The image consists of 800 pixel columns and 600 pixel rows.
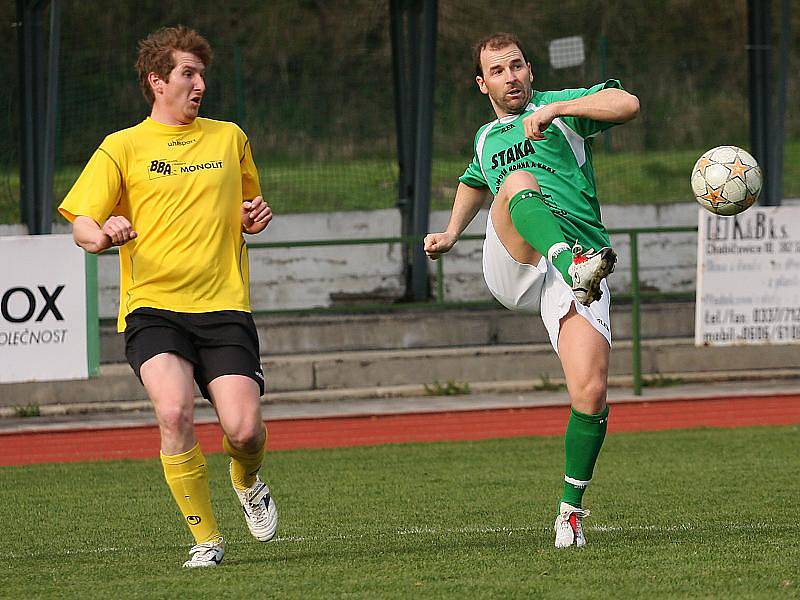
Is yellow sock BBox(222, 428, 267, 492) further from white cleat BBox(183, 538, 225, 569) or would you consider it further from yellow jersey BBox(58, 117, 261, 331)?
yellow jersey BBox(58, 117, 261, 331)

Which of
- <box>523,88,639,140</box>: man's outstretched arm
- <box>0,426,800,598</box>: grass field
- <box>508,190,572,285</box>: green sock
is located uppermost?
<box>523,88,639,140</box>: man's outstretched arm

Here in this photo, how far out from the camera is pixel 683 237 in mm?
15398

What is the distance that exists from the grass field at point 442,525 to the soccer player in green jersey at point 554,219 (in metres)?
0.47

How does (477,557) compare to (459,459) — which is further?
(459,459)

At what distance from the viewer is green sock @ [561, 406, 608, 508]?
5621mm

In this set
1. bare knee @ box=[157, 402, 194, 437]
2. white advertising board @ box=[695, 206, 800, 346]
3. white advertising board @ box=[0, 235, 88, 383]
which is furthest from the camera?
white advertising board @ box=[695, 206, 800, 346]

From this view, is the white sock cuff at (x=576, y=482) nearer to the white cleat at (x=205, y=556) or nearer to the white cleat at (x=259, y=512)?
the white cleat at (x=259, y=512)

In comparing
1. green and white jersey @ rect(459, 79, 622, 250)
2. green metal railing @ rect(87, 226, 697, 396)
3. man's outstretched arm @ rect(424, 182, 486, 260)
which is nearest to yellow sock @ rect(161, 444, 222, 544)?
man's outstretched arm @ rect(424, 182, 486, 260)

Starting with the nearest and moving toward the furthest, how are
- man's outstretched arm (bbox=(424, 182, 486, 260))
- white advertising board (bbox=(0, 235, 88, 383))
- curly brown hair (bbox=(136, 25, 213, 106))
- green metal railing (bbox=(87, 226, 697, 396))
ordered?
1. curly brown hair (bbox=(136, 25, 213, 106))
2. man's outstretched arm (bbox=(424, 182, 486, 260))
3. white advertising board (bbox=(0, 235, 88, 383))
4. green metal railing (bbox=(87, 226, 697, 396))

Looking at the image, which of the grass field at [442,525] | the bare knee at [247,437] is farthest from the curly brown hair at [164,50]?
the grass field at [442,525]

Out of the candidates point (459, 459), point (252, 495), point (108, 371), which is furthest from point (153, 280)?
point (108, 371)

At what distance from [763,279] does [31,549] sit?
7.72 meters

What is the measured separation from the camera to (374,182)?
16.0 m

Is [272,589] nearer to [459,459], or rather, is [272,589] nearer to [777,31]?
[459,459]
